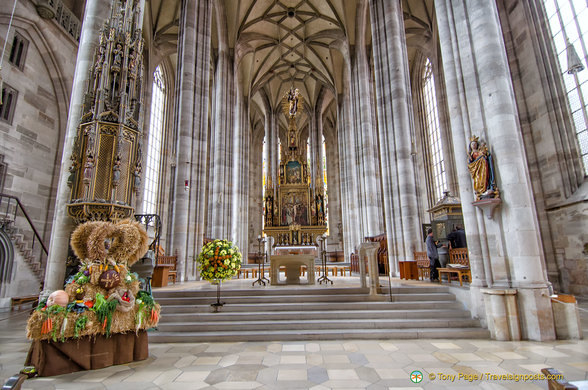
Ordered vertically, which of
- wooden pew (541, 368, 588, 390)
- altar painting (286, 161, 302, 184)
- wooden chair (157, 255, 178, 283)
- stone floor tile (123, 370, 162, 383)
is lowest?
stone floor tile (123, 370, 162, 383)

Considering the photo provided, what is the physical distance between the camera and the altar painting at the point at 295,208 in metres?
23.4

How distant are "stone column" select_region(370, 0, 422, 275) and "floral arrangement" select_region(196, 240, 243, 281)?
7246 mm

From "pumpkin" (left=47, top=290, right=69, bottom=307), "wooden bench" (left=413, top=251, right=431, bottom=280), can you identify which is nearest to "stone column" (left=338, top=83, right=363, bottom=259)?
"wooden bench" (left=413, top=251, right=431, bottom=280)

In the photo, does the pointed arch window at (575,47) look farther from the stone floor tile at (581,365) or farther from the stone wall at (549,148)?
the stone floor tile at (581,365)

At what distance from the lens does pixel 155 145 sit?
64.5 ft

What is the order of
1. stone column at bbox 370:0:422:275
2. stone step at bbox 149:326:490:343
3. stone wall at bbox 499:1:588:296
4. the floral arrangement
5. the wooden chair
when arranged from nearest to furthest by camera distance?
stone step at bbox 149:326:490:343
the floral arrangement
stone wall at bbox 499:1:588:296
the wooden chair
stone column at bbox 370:0:422:275

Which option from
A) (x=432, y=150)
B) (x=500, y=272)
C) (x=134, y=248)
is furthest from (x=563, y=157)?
(x=134, y=248)

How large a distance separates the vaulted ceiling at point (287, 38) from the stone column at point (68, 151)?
43.1 ft

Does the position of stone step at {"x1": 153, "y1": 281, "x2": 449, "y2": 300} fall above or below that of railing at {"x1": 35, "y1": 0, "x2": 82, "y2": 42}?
below

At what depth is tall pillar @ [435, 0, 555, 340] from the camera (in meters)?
5.03

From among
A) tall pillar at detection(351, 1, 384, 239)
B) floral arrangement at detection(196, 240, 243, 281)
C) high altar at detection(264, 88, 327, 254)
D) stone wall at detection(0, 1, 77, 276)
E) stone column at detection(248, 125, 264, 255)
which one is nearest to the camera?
floral arrangement at detection(196, 240, 243, 281)

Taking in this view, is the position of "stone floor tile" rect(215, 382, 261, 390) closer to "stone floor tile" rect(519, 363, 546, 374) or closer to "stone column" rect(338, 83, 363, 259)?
"stone floor tile" rect(519, 363, 546, 374)

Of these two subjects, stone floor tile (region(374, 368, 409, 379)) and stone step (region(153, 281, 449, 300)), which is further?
stone step (region(153, 281, 449, 300))

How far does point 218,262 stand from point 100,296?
9.81ft
